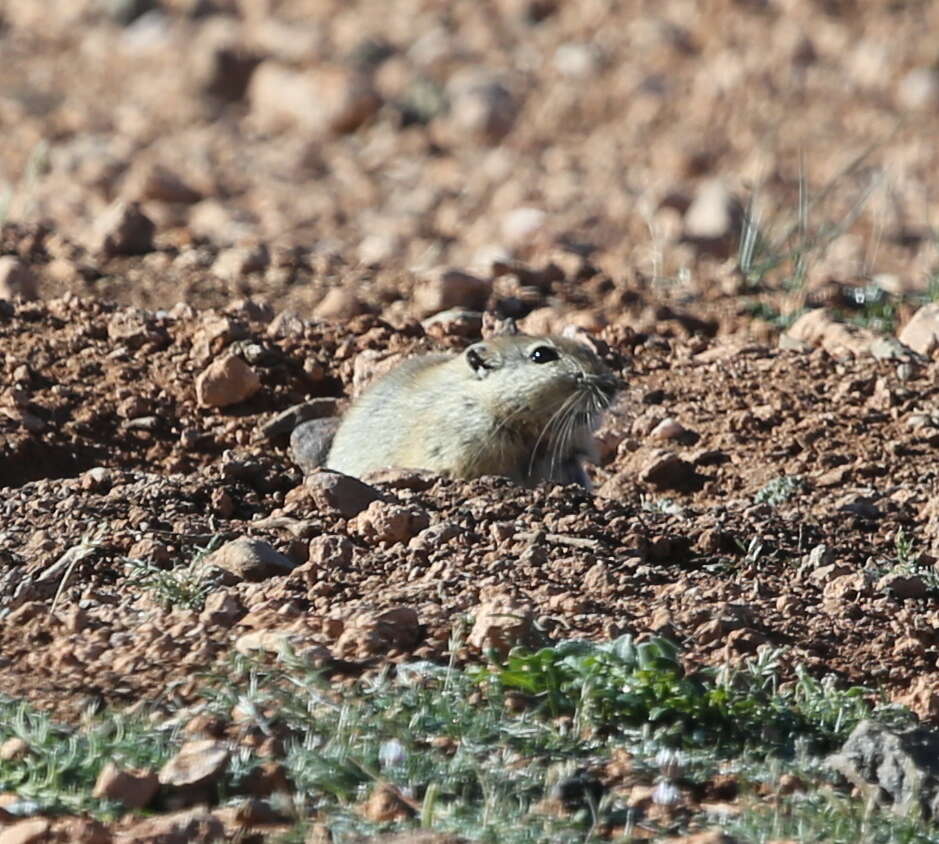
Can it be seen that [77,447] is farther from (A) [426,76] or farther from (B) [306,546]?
(A) [426,76]

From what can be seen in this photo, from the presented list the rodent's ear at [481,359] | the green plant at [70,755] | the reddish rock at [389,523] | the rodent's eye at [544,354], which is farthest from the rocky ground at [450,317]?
the rodent's ear at [481,359]

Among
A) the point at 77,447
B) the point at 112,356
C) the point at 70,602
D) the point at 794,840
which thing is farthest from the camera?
the point at 112,356

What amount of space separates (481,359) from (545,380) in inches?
10.2

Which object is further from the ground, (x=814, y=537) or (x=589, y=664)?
(x=589, y=664)

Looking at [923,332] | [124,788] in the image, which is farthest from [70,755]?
[923,332]

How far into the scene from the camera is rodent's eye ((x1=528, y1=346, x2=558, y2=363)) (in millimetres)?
6465

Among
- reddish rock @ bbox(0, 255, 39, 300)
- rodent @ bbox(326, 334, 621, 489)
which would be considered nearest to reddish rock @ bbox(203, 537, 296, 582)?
rodent @ bbox(326, 334, 621, 489)

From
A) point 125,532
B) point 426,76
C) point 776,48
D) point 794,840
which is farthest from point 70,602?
point 776,48

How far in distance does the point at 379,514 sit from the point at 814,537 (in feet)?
4.15

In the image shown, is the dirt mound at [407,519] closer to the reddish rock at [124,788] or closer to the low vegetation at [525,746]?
the low vegetation at [525,746]

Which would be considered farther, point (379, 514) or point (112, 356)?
point (112, 356)

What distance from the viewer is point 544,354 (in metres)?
6.46

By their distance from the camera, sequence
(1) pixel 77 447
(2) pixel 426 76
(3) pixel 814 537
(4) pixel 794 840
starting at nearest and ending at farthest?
1. (4) pixel 794 840
2. (3) pixel 814 537
3. (1) pixel 77 447
4. (2) pixel 426 76

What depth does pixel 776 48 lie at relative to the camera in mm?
13523
